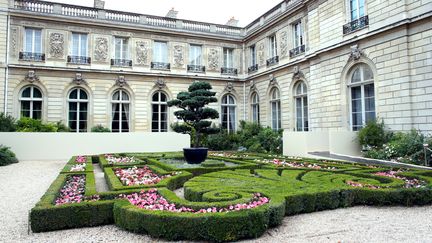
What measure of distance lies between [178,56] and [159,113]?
3628mm

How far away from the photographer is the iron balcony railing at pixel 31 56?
16.2m

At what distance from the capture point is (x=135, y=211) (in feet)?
12.7

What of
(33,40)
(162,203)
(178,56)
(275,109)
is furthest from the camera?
(178,56)

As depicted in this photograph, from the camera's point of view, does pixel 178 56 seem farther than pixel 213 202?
Yes

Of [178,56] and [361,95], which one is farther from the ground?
[178,56]

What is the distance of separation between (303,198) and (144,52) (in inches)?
620

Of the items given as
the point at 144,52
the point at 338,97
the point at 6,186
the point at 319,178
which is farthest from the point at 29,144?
the point at 338,97

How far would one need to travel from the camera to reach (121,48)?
18.3 metres

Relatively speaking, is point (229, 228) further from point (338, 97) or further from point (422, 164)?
point (338, 97)

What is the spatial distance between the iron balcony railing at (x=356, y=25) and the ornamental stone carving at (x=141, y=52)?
1088 centimetres

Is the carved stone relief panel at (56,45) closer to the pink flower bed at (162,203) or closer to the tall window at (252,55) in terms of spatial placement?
the tall window at (252,55)

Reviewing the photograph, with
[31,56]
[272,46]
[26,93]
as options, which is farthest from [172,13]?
[26,93]

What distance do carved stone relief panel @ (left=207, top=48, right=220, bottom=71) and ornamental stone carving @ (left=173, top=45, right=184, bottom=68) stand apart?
5.76ft

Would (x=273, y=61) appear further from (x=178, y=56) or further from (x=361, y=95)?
(x=361, y=95)
